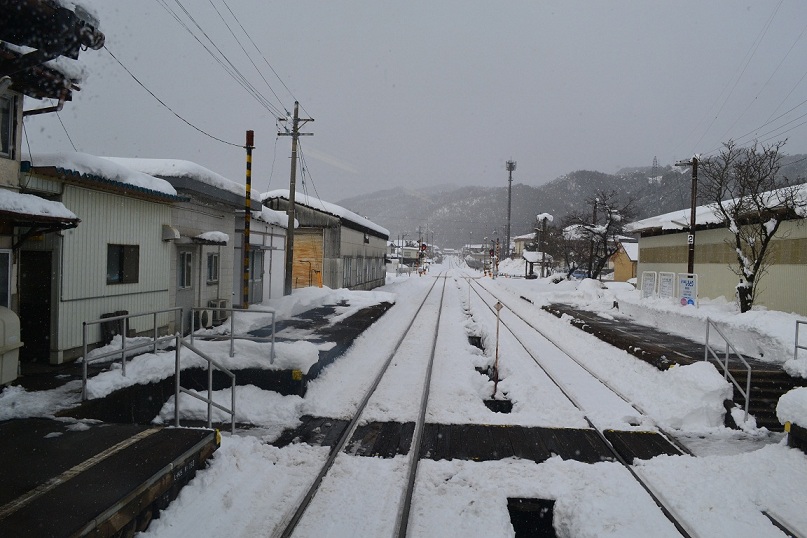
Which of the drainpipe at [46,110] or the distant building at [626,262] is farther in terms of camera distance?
the distant building at [626,262]

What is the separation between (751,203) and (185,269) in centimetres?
1934

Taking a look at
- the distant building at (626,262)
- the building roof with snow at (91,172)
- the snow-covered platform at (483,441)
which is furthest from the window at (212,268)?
the distant building at (626,262)

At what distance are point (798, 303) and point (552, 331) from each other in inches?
319

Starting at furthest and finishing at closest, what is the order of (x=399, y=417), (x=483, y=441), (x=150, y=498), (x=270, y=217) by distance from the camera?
1. (x=270, y=217)
2. (x=399, y=417)
3. (x=483, y=441)
4. (x=150, y=498)

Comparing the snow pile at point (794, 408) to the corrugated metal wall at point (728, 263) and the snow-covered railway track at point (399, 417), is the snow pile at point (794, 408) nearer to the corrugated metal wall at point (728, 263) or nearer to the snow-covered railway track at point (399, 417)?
the snow-covered railway track at point (399, 417)

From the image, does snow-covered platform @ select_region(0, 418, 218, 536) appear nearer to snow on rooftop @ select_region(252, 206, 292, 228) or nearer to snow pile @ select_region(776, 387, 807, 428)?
snow pile @ select_region(776, 387, 807, 428)

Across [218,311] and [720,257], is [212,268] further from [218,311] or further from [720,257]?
[720,257]

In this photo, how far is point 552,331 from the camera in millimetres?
18156

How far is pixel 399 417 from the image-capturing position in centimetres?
811

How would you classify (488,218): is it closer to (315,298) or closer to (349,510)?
(315,298)

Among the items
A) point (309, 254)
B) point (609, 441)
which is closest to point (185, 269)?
point (609, 441)

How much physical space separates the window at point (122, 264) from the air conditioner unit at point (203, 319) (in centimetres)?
346

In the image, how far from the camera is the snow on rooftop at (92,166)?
862 cm

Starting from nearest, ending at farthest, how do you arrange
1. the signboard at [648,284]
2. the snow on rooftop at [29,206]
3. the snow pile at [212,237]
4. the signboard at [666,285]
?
1. the snow on rooftop at [29,206]
2. the snow pile at [212,237]
3. the signboard at [666,285]
4. the signboard at [648,284]
